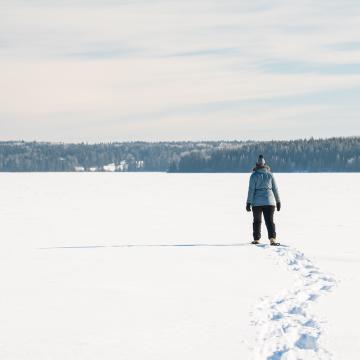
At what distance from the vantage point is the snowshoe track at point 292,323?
191 inches

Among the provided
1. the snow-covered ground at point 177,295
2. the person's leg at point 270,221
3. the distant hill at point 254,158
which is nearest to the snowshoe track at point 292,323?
the snow-covered ground at point 177,295

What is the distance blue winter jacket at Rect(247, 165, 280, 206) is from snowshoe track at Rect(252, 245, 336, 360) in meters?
3.54

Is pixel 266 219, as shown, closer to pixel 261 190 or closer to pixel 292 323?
pixel 261 190

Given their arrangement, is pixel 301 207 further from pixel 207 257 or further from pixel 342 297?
pixel 342 297

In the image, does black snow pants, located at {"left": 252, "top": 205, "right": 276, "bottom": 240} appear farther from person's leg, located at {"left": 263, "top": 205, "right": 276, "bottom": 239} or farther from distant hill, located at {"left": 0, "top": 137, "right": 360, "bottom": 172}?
distant hill, located at {"left": 0, "top": 137, "right": 360, "bottom": 172}

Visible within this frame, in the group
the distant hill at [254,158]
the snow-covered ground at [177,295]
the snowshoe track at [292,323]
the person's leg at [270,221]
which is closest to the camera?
the snowshoe track at [292,323]

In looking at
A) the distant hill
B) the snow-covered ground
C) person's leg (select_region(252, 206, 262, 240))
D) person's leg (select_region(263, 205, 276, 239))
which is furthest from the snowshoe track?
the distant hill

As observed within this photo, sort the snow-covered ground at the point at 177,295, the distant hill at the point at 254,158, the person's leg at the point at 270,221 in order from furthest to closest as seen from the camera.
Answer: the distant hill at the point at 254,158 → the person's leg at the point at 270,221 → the snow-covered ground at the point at 177,295

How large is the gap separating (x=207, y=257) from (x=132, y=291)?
3.26m

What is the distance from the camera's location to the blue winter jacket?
12.0 metres

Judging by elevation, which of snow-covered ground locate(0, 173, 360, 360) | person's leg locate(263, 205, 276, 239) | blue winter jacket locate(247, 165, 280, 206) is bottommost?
snow-covered ground locate(0, 173, 360, 360)

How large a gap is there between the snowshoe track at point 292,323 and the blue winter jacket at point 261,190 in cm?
354

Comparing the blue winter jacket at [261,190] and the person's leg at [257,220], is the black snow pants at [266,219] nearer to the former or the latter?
the person's leg at [257,220]

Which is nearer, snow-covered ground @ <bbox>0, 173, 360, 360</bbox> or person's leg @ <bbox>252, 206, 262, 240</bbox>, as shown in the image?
snow-covered ground @ <bbox>0, 173, 360, 360</bbox>
